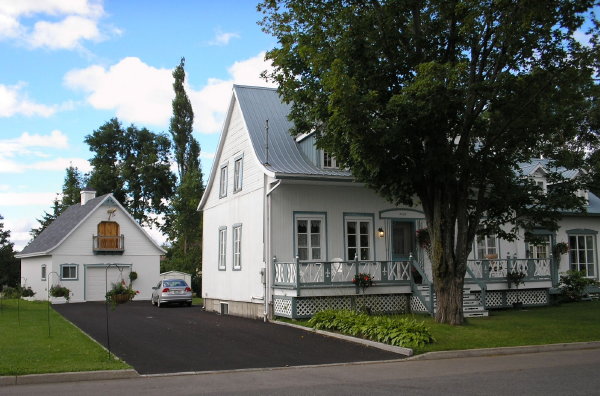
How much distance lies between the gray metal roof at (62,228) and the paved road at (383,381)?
106 ft

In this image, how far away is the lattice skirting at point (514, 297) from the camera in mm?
22734

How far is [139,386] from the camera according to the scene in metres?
9.88

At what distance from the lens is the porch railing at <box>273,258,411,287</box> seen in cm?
1950

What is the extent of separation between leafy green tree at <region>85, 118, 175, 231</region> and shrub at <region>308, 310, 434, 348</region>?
45.1 metres

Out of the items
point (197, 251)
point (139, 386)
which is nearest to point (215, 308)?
point (139, 386)

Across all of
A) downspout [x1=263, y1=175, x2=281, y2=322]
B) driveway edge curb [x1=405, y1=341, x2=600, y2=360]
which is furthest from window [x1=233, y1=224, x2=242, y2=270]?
driveway edge curb [x1=405, y1=341, x2=600, y2=360]

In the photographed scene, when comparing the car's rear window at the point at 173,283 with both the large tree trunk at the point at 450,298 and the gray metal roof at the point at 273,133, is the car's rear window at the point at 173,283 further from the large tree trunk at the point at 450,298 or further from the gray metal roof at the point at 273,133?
the large tree trunk at the point at 450,298

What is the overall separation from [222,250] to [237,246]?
2020 mm

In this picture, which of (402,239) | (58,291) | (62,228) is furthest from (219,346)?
(62,228)

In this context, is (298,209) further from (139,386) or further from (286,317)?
(139,386)

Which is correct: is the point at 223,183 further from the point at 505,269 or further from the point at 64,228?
the point at 64,228

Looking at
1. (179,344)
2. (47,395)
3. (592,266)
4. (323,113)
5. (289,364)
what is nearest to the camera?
(47,395)

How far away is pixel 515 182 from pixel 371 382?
10.8 meters

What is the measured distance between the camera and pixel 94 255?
135ft
